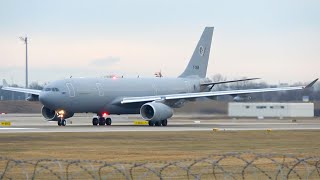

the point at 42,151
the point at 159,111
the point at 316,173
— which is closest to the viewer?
the point at 316,173

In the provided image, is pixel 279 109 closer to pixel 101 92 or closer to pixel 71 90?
pixel 101 92

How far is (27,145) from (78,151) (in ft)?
16.8

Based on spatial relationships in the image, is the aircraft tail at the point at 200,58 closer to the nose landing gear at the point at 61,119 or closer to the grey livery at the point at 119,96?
the grey livery at the point at 119,96

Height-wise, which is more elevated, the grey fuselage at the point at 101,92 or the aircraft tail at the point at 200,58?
the aircraft tail at the point at 200,58

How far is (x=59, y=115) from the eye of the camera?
253 feet

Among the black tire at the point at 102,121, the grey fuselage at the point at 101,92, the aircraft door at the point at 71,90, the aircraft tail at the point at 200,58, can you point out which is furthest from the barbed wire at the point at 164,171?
the aircraft tail at the point at 200,58

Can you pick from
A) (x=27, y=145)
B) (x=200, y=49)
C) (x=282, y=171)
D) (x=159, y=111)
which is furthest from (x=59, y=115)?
(x=282, y=171)

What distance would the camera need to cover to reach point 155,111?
246 feet

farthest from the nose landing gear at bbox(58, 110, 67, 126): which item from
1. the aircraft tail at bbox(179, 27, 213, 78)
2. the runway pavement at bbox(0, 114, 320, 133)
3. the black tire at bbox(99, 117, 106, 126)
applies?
the aircraft tail at bbox(179, 27, 213, 78)

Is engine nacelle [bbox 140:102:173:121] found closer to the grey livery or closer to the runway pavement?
the grey livery

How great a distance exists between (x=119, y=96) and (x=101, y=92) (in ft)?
7.59

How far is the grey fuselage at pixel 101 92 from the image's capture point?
75688 mm

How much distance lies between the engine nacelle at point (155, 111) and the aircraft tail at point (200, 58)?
51.2ft

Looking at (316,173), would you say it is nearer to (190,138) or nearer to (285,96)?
(190,138)
